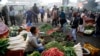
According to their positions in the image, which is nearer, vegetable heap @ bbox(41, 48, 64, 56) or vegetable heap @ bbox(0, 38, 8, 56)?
vegetable heap @ bbox(0, 38, 8, 56)

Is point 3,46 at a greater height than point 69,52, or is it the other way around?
point 3,46

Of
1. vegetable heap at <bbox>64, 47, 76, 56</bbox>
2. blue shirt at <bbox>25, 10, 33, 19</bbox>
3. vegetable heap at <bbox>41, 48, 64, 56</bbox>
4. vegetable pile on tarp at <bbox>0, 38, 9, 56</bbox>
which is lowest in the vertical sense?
blue shirt at <bbox>25, 10, 33, 19</bbox>

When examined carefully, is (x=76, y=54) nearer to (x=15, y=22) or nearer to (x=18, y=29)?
(x=18, y=29)

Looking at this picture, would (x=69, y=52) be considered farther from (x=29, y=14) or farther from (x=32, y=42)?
(x=29, y=14)

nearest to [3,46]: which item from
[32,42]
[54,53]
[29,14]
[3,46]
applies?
[3,46]

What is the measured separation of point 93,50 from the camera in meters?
9.92

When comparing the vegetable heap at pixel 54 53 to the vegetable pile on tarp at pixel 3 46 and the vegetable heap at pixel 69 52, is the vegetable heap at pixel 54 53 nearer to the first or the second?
the vegetable heap at pixel 69 52

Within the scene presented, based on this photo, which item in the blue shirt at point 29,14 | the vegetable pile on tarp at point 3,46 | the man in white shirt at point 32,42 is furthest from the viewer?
the blue shirt at point 29,14

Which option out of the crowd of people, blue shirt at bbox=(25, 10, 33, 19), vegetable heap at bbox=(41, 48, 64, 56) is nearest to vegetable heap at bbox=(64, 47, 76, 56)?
vegetable heap at bbox=(41, 48, 64, 56)

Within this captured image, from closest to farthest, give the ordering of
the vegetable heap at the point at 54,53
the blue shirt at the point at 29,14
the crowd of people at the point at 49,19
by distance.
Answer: the vegetable heap at the point at 54,53
the crowd of people at the point at 49,19
the blue shirt at the point at 29,14

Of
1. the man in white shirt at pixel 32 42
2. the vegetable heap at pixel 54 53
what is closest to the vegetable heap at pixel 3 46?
the man in white shirt at pixel 32 42

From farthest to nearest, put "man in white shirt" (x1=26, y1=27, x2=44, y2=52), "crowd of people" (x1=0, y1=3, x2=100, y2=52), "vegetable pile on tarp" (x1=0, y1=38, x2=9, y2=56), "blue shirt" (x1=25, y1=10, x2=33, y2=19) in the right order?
"blue shirt" (x1=25, y1=10, x2=33, y2=19), "crowd of people" (x1=0, y1=3, x2=100, y2=52), "man in white shirt" (x1=26, y1=27, x2=44, y2=52), "vegetable pile on tarp" (x1=0, y1=38, x2=9, y2=56)

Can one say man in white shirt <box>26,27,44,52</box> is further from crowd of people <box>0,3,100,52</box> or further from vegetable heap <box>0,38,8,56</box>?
vegetable heap <box>0,38,8,56</box>

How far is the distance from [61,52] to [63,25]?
987 centimetres
